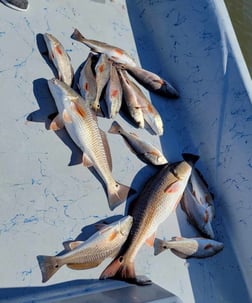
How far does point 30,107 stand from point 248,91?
46.8 inches

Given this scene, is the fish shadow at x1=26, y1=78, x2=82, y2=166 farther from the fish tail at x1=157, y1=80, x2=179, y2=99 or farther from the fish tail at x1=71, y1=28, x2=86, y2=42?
the fish tail at x1=157, y1=80, x2=179, y2=99

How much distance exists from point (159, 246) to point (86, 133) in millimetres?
657

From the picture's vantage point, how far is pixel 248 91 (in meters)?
2.67

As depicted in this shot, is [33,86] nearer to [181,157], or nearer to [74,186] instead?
[74,186]

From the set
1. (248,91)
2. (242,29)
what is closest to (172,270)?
(248,91)

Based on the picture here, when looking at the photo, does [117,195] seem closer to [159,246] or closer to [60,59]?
[159,246]

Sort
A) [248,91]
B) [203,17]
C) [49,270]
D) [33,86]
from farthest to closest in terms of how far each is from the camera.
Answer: [203,17] < [248,91] < [33,86] < [49,270]

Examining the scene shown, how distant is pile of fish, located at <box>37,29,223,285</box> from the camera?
2164 mm

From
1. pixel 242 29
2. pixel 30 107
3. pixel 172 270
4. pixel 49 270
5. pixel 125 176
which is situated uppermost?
pixel 242 29

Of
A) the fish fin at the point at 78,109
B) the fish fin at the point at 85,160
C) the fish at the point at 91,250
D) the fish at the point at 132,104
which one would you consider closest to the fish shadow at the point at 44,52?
the fish fin at the point at 78,109

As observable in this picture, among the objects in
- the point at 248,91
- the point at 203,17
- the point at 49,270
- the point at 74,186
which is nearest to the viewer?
the point at 49,270

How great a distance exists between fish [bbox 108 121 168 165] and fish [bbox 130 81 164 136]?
0.17 meters

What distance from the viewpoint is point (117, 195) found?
93.3 inches

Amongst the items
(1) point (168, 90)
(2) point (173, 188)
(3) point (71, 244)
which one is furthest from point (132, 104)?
(3) point (71, 244)
